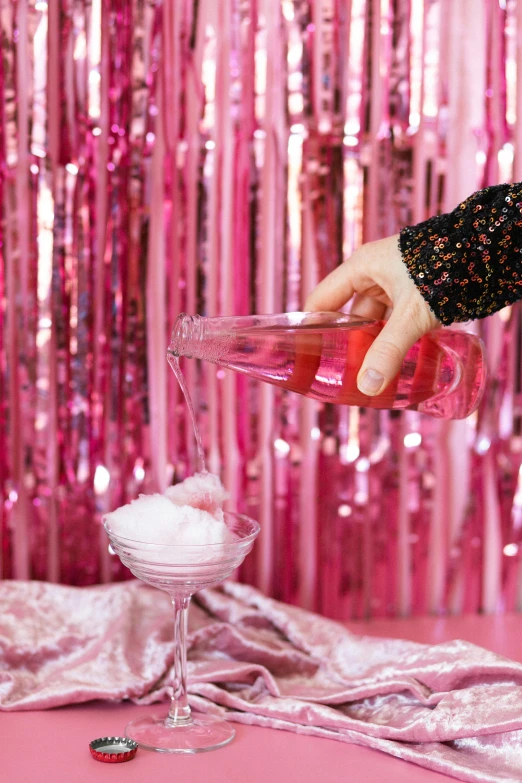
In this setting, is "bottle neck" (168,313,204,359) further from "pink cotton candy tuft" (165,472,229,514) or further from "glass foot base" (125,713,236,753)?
"glass foot base" (125,713,236,753)

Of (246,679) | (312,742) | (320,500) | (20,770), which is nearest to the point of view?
(20,770)

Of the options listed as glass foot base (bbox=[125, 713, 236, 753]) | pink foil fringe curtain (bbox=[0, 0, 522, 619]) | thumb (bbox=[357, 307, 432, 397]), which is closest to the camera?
thumb (bbox=[357, 307, 432, 397])

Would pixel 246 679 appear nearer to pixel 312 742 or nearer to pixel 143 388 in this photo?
pixel 312 742

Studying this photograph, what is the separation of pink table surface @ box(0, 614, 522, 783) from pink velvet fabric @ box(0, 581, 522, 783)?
2 cm

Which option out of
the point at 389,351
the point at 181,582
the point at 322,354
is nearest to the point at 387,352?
the point at 389,351

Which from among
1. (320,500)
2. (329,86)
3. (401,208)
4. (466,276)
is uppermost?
(329,86)

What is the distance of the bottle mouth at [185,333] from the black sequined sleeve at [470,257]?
255 mm

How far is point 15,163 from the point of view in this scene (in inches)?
57.6

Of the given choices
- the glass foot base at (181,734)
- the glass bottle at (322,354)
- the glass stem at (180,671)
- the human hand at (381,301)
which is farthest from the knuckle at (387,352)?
the glass foot base at (181,734)

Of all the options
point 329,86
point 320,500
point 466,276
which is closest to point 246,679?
point 320,500

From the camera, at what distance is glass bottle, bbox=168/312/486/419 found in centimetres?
106

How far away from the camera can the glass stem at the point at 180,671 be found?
111 cm

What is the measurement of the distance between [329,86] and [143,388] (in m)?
0.60

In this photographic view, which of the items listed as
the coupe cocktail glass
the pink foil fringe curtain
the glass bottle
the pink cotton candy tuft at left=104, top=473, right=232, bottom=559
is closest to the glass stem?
the coupe cocktail glass
